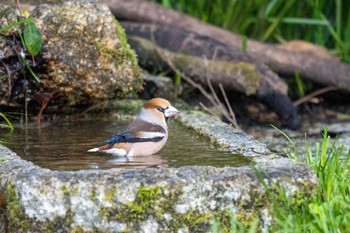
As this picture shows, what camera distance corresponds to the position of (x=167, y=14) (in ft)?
29.9

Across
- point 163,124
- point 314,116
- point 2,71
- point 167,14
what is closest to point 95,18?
point 2,71

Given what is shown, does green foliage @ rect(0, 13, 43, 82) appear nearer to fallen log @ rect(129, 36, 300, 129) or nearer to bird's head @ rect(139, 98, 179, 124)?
bird's head @ rect(139, 98, 179, 124)

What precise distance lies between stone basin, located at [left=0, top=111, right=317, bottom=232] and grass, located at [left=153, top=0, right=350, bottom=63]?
5.51 metres

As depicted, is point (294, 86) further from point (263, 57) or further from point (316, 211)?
point (316, 211)

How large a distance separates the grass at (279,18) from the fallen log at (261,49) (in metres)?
0.52

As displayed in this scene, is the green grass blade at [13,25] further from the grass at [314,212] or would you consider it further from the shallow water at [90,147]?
the grass at [314,212]

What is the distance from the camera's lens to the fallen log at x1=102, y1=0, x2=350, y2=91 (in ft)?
29.6

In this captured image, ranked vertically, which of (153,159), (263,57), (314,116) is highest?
(153,159)

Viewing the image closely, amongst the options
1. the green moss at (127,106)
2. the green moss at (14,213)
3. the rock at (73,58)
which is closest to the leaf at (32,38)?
the rock at (73,58)

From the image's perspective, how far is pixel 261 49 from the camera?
912 cm

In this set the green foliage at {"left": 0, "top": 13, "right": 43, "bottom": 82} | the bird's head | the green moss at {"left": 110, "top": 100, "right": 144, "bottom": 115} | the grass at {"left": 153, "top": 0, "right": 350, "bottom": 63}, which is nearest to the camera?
the bird's head

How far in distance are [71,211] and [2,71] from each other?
211 cm

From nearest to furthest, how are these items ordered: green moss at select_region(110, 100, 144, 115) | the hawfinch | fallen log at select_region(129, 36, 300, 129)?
the hawfinch < green moss at select_region(110, 100, 144, 115) < fallen log at select_region(129, 36, 300, 129)

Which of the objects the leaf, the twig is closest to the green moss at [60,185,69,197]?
the leaf
